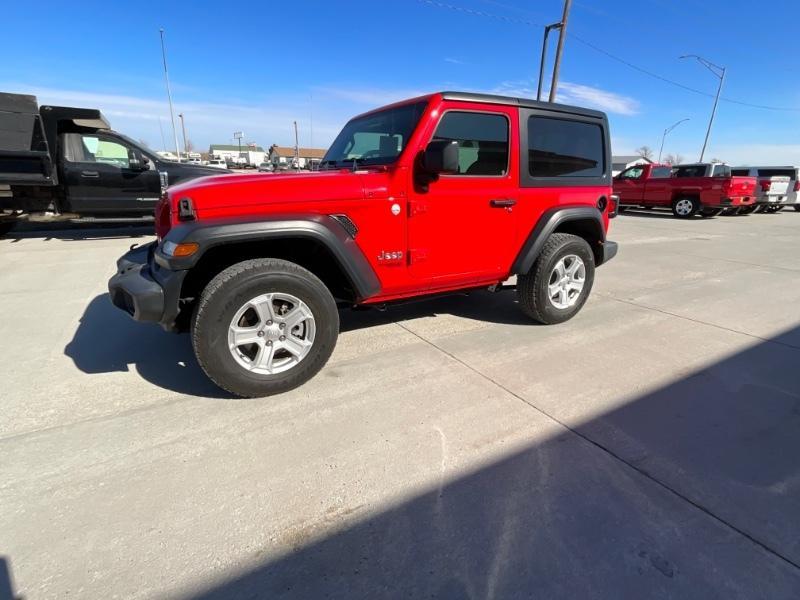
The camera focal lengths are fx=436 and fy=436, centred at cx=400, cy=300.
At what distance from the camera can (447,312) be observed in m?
4.58

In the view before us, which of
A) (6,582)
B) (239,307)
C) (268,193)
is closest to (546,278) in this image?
(268,193)

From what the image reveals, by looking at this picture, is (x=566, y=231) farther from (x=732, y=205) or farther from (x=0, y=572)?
(x=732, y=205)

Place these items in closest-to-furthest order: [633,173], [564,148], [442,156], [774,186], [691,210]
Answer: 1. [442,156]
2. [564,148]
3. [691,210]
4. [774,186]
5. [633,173]

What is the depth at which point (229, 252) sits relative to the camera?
2881mm

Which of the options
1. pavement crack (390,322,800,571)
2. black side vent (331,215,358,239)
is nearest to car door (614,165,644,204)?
pavement crack (390,322,800,571)

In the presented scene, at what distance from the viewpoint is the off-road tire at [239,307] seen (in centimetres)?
258

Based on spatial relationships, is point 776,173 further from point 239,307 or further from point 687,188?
point 239,307

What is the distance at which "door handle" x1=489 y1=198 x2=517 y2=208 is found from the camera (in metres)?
3.50

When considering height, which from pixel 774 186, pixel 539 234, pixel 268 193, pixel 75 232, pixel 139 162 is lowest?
pixel 75 232

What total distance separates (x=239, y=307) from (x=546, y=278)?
8.85 ft

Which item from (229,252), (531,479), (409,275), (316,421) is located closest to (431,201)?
(409,275)

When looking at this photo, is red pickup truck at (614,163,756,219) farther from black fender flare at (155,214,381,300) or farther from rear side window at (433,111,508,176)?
black fender flare at (155,214,381,300)

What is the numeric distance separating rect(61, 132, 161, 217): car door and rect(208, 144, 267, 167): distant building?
3049 inches

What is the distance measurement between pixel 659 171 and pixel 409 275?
53.4ft
